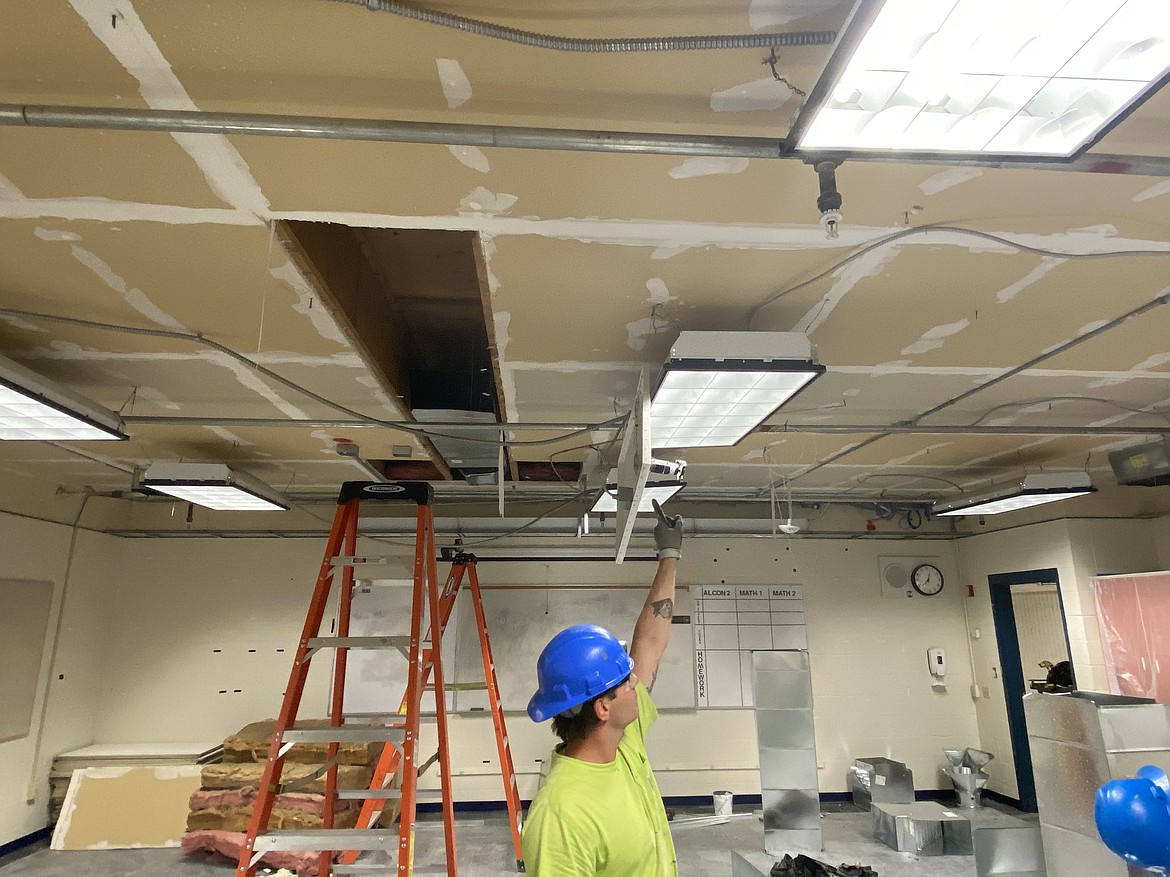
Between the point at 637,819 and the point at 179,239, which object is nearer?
the point at 637,819

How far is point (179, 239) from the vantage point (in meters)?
1.86

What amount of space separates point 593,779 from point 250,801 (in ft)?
13.6

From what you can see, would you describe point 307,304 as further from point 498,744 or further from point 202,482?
point 498,744

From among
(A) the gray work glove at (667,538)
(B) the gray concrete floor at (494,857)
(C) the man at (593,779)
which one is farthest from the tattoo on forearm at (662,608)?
(B) the gray concrete floor at (494,857)

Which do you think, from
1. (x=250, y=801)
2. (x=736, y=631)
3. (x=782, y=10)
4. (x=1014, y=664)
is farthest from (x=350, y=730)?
(x=1014, y=664)

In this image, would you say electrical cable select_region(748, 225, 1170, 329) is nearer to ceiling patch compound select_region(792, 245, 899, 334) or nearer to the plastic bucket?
ceiling patch compound select_region(792, 245, 899, 334)

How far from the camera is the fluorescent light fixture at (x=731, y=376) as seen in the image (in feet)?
6.79

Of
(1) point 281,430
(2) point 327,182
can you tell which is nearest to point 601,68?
(2) point 327,182

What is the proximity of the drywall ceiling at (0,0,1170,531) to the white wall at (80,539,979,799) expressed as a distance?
272 centimetres

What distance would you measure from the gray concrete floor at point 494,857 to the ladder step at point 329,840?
223cm

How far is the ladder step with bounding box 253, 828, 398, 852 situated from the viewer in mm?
2131

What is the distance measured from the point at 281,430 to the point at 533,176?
2.76m

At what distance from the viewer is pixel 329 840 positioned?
7.04 ft

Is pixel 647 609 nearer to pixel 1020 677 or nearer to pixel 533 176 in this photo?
pixel 533 176
